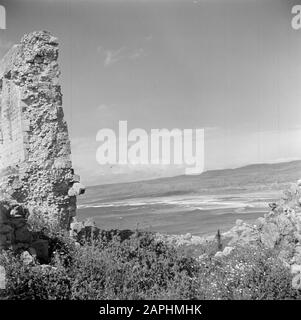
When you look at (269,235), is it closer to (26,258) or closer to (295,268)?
(295,268)

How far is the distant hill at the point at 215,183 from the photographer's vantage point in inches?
447

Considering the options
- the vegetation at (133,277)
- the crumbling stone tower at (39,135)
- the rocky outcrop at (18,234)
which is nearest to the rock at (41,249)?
the rocky outcrop at (18,234)

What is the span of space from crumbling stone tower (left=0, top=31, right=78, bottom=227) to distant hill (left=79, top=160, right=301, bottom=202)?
408 centimetres

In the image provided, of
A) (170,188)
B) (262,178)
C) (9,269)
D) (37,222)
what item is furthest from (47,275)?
(262,178)

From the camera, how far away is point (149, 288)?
17.8 ft

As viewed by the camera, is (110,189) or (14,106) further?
(110,189)

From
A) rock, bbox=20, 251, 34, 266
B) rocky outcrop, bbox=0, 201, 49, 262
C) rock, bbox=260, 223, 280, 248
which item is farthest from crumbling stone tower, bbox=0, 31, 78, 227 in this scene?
rock, bbox=260, 223, 280, 248

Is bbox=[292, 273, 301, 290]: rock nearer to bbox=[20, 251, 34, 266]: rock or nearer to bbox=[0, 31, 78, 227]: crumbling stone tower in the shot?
bbox=[20, 251, 34, 266]: rock

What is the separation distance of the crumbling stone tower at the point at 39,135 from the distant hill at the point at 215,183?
4.08 m

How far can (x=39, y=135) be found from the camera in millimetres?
6375

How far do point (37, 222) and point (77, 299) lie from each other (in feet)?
5.03

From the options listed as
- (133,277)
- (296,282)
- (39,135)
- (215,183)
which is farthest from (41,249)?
(215,183)
